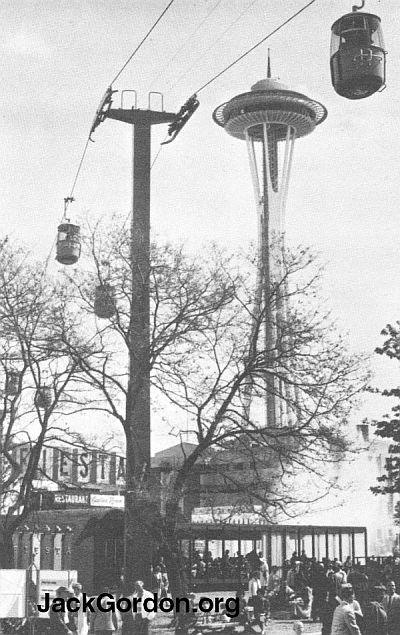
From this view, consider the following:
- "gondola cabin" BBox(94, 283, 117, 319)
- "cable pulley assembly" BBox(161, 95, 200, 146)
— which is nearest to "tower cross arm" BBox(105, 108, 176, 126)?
"cable pulley assembly" BBox(161, 95, 200, 146)

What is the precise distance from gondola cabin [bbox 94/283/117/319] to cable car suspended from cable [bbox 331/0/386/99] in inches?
448

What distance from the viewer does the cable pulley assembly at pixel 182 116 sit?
29.2 m

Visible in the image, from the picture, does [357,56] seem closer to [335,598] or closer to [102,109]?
[335,598]

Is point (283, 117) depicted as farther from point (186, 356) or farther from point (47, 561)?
point (186, 356)

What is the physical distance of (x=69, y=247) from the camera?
26.4 meters

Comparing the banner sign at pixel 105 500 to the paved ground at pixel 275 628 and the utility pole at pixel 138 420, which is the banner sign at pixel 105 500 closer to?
the paved ground at pixel 275 628

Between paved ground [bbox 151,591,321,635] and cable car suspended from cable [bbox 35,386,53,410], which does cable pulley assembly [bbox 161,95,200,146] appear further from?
paved ground [bbox 151,591,321,635]

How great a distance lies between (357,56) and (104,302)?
39.3 ft

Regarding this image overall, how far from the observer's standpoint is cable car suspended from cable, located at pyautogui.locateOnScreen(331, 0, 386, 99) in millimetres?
12922

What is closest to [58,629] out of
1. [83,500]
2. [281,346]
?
[281,346]

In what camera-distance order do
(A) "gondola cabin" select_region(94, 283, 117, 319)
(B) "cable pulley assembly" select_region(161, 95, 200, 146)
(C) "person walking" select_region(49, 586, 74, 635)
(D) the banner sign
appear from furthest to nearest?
1. (D) the banner sign
2. (B) "cable pulley assembly" select_region(161, 95, 200, 146)
3. (A) "gondola cabin" select_region(94, 283, 117, 319)
4. (C) "person walking" select_region(49, 586, 74, 635)

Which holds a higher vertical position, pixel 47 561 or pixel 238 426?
pixel 238 426

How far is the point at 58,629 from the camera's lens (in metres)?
15.3

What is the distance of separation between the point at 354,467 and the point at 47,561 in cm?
3255
